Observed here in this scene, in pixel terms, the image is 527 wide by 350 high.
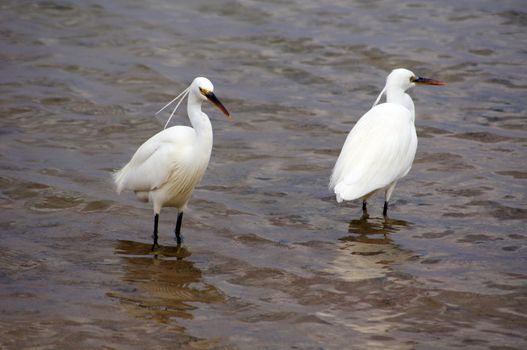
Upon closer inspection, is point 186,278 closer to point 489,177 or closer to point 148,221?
point 148,221

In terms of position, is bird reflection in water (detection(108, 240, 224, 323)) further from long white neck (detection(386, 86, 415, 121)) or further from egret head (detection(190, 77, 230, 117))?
long white neck (detection(386, 86, 415, 121))

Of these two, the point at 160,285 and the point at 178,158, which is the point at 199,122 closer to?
the point at 178,158

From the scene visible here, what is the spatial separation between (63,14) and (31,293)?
858cm

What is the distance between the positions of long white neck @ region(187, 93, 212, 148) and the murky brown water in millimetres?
837

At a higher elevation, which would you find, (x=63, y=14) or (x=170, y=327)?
(x=63, y=14)

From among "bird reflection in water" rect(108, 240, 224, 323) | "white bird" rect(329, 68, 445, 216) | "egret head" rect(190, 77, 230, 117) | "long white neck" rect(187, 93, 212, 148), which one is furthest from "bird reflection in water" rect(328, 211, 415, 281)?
"egret head" rect(190, 77, 230, 117)

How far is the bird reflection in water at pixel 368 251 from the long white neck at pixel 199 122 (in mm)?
1314

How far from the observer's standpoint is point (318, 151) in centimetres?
962

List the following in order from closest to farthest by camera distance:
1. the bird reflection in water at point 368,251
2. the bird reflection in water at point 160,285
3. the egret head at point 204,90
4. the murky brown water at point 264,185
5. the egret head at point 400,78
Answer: the murky brown water at point 264,185, the bird reflection in water at point 160,285, the bird reflection in water at point 368,251, the egret head at point 204,90, the egret head at point 400,78

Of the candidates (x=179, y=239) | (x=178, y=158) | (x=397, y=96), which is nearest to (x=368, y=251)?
(x=179, y=239)

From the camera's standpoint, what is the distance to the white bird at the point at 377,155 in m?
7.78

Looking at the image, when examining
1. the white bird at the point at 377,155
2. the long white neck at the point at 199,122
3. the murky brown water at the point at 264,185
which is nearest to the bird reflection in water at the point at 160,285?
the murky brown water at the point at 264,185

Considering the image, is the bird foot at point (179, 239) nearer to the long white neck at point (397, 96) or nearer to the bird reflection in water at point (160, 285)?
the bird reflection in water at point (160, 285)

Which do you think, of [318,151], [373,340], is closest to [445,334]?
[373,340]
